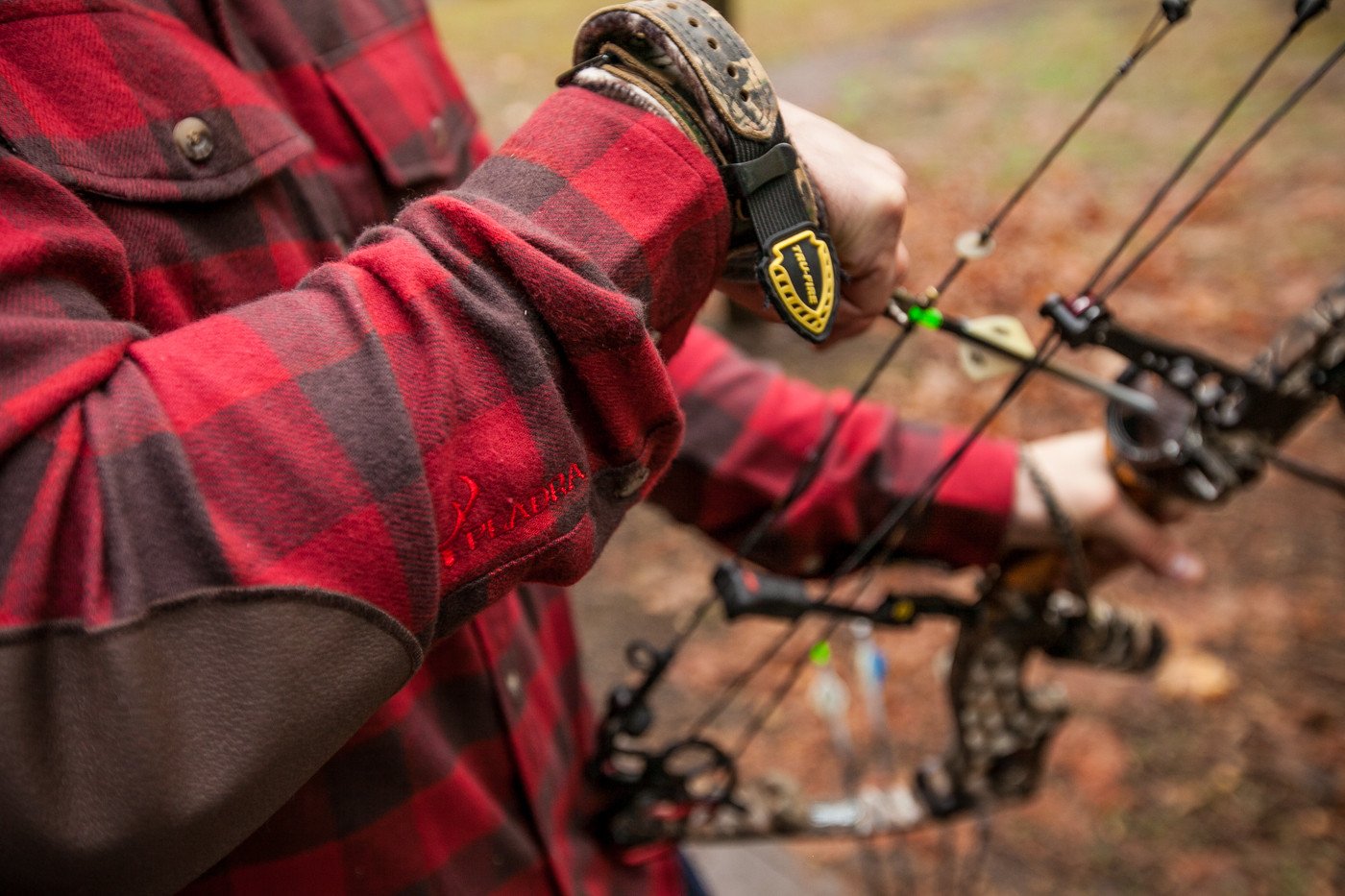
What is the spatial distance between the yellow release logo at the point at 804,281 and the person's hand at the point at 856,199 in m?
0.06

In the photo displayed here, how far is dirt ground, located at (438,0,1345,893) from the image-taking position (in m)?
2.33

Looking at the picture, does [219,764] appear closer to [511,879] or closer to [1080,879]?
[511,879]

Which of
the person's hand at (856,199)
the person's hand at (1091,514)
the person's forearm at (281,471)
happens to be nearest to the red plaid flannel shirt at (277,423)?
the person's forearm at (281,471)

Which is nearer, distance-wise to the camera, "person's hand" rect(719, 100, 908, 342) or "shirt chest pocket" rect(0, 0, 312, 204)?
"shirt chest pocket" rect(0, 0, 312, 204)

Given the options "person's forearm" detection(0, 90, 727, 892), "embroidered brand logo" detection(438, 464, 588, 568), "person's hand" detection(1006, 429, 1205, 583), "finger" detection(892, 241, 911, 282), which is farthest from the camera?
"person's hand" detection(1006, 429, 1205, 583)

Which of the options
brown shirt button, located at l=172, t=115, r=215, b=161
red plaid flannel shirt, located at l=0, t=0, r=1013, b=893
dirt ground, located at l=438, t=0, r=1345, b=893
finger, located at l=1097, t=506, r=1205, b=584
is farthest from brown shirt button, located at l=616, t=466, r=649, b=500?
dirt ground, located at l=438, t=0, r=1345, b=893

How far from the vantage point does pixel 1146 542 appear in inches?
51.0

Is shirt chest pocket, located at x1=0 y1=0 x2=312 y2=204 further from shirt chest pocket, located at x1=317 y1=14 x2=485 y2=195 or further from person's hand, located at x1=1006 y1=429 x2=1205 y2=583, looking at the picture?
person's hand, located at x1=1006 y1=429 x2=1205 y2=583

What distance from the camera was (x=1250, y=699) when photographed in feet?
8.25

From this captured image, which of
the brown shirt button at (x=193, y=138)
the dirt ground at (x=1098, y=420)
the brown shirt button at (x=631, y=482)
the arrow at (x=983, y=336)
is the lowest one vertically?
the dirt ground at (x=1098, y=420)

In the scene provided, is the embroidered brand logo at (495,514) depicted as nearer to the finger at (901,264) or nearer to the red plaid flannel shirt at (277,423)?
the red plaid flannel shirt at (277,423)

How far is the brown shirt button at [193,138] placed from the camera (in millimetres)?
748

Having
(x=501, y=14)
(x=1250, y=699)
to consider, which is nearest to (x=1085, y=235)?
(x=1250, y=699)

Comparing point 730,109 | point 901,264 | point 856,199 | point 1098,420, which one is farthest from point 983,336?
point 1098,420
